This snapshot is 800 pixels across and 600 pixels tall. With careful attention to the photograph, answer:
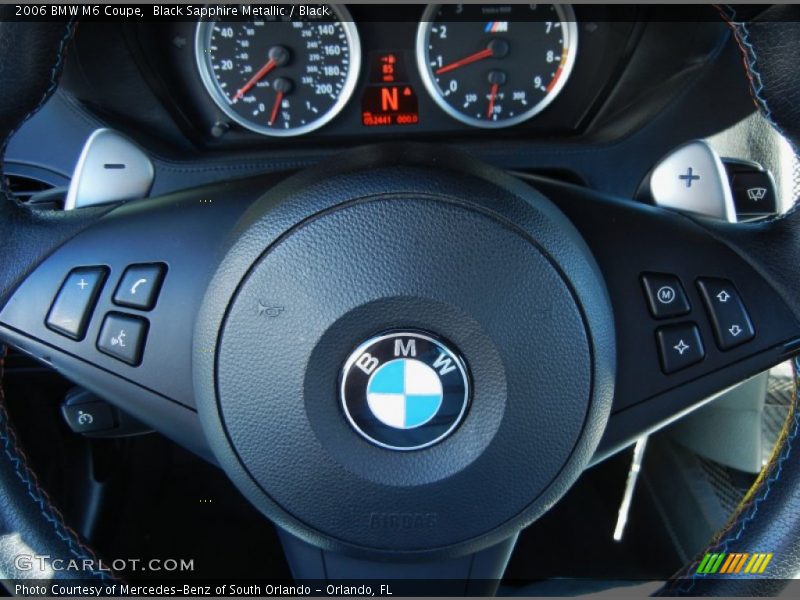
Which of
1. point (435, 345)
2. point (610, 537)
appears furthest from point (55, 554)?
point (610, 537)

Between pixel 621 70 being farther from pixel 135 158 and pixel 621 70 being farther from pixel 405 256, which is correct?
pixel 405 256

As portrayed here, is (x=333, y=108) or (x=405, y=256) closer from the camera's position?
(x=405, y=256)

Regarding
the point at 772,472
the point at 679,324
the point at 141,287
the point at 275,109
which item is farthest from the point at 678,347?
the point at 275,109

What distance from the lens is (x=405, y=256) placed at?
82cm

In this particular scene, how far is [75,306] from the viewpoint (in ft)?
3.18

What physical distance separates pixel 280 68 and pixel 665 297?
1.20 metres

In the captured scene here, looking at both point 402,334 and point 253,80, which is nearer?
point 402,334

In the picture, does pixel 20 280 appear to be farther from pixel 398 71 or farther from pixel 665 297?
pixel 398 71


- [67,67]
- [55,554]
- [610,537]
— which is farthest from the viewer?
[610,537]

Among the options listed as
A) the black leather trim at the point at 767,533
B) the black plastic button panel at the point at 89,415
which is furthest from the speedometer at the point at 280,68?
the black leather trim at the point at 767,533

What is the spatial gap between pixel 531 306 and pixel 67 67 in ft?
4.02

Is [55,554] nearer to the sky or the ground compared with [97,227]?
nearer to the ground

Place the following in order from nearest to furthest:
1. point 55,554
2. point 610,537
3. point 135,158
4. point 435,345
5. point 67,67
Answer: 1. point 435,345
2. point 55,554
3. point 135,158
4. point 67,67
5. point 610,537

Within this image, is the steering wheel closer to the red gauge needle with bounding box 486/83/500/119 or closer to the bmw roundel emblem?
the bmw roundel emblem
